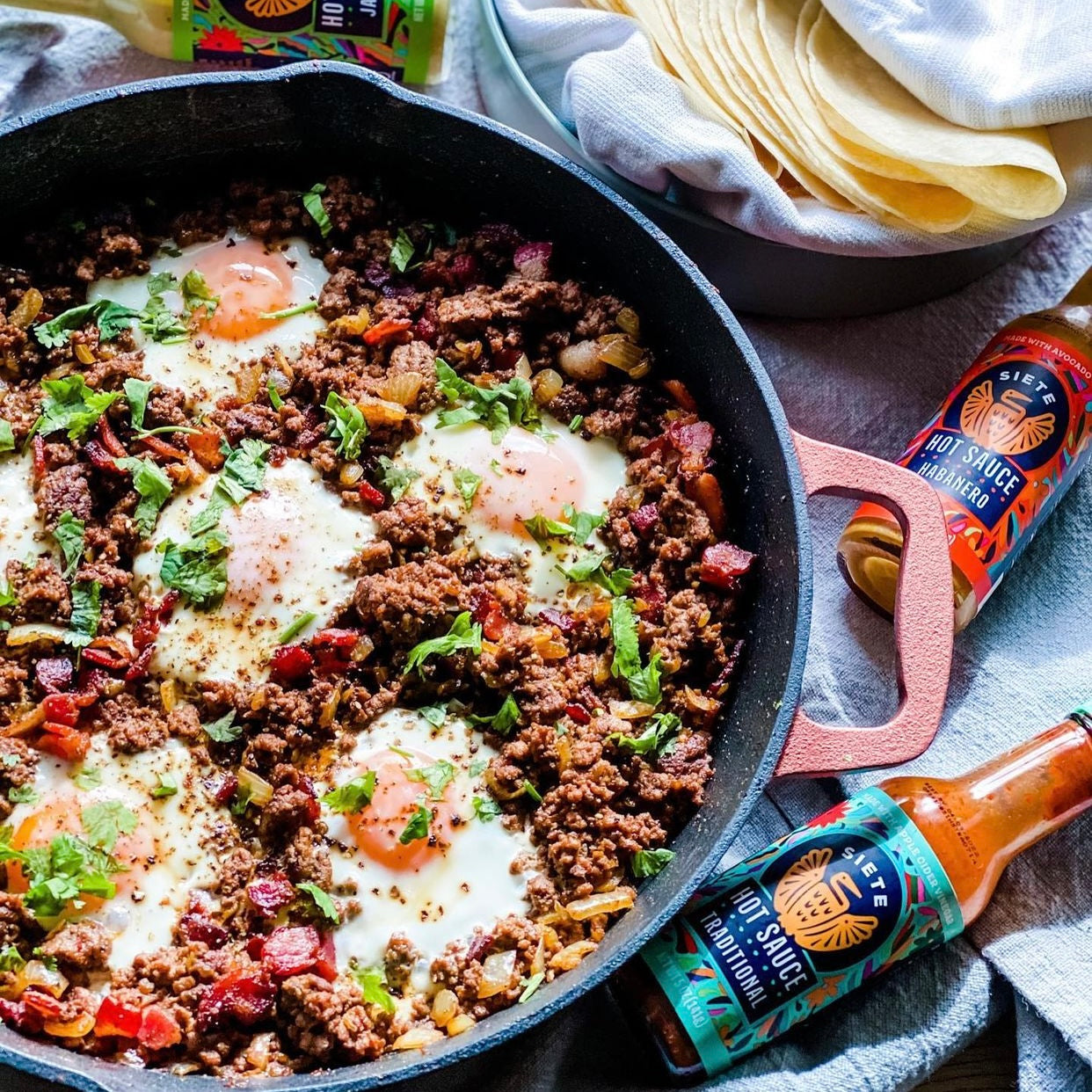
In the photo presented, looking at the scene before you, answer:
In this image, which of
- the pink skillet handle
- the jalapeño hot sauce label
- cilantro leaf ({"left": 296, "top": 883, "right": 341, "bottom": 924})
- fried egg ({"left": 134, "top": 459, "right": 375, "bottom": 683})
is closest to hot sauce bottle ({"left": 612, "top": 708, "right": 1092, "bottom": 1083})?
the pink skillet handle

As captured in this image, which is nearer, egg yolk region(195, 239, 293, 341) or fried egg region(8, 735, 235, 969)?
fried egg region(8, 735, 235, 969)

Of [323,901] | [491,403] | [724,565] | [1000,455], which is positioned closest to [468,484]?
[491,403]

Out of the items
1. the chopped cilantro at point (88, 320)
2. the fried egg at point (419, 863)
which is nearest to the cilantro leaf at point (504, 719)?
the fried egg at point (419, 863)

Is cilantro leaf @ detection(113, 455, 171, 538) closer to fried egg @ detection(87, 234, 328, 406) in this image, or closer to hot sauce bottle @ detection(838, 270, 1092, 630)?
fried egg @ detection(87, 234, 328, 406)

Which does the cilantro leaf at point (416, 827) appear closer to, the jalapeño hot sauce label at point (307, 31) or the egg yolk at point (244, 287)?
the egg yolk at point (244, 287)

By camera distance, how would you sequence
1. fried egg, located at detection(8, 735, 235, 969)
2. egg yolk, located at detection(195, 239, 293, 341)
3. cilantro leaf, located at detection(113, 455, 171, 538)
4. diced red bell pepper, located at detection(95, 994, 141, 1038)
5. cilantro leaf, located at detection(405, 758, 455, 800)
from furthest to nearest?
egg yolk, located at detection(195, 239, 293, 341) → cilantro leaf, located at detection(113, 455, 171, 538) → cilantro leaf, located at detection(405, 758, 455, 800) → fried egg, located at detection(8, 735, 235, 969) → diced red bell pepper, located at detection(95, 994, 141, 1038)

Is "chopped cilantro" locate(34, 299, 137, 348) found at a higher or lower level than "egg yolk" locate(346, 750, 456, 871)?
higher

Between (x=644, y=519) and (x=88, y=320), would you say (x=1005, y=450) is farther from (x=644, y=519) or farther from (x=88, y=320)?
(x=88, y=320)
